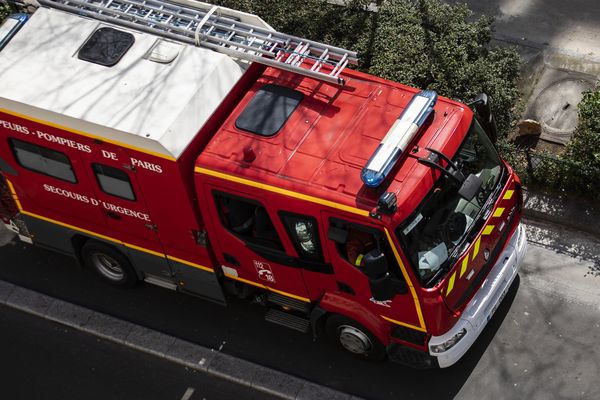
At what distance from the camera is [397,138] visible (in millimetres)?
7336

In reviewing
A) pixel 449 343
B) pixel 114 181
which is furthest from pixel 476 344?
pixel 114 181

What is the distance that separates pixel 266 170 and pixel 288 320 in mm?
2204

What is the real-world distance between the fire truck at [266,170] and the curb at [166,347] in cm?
60

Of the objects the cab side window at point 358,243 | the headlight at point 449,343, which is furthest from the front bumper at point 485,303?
the cab side window at point 358,243

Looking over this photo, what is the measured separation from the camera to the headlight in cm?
795

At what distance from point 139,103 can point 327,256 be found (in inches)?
95.4

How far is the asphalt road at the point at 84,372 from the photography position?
8.93m

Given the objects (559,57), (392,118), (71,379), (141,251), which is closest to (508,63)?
(559,57)

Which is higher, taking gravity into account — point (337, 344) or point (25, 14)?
point (25, 14)

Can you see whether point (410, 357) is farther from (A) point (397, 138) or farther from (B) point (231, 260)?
(A) point (397, 138)

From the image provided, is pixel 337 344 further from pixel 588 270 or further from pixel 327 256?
pixel 588 270

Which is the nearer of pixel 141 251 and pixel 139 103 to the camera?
pixel 139 103

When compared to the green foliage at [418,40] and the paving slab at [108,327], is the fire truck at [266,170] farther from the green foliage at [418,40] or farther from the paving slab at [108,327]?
the green foliage at [418,40]

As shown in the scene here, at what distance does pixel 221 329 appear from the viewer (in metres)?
9.43
